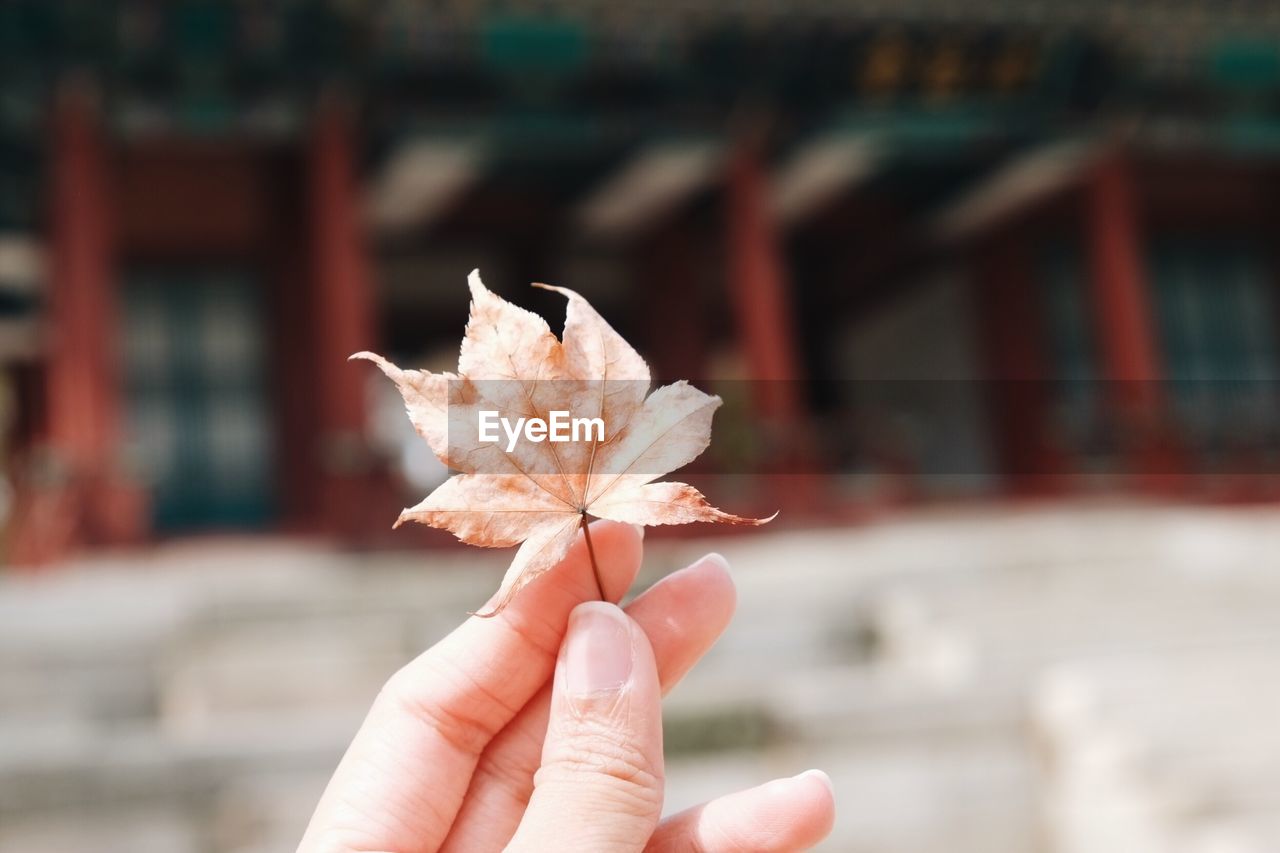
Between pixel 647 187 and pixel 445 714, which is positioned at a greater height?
pixel 647 187

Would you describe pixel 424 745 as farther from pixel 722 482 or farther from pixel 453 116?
pixel 722 482

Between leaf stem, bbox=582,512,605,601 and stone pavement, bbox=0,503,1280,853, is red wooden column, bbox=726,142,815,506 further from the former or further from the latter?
leaf stem, bbox=582,512,605,601

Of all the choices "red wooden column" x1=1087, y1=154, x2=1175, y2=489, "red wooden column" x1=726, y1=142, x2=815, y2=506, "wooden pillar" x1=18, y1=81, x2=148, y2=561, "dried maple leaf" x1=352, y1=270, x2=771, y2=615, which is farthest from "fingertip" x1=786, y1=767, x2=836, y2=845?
"red wooden column" x1=1087, y1=154, x2=1175, y2=489

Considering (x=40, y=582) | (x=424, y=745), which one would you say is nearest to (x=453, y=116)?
(x=40, y=582)

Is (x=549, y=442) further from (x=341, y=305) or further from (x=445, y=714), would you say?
(x=341, y=305)

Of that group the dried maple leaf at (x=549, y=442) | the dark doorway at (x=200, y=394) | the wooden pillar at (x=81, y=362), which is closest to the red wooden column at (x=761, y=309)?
the dark doorway at (x=200, y=394)

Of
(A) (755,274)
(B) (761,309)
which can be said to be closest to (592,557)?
(B) (761,309)

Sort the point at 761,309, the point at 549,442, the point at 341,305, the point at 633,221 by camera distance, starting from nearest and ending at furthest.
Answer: the point at 549,442 → the point at 341,305 → the point at 761,309 → the point at 633,221
